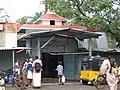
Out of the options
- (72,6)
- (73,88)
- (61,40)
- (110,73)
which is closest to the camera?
(110,73)

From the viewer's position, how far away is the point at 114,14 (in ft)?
90.0

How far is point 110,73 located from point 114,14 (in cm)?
1266

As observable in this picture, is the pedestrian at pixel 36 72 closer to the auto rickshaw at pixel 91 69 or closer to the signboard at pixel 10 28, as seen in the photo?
the auto rickshaw at pixel 91 69

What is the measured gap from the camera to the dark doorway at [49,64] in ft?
88.6

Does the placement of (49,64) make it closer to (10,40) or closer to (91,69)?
(10,40)

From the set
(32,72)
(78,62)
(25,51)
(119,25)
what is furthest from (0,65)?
(119,25)

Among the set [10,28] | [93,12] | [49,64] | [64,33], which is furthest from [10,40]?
[93,12]

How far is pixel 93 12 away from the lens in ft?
88.2

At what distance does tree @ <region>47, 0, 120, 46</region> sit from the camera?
26.1 meters

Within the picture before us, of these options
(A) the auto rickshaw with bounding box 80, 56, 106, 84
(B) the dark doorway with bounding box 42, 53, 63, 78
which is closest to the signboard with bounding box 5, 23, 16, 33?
(B) the dark doorway with bounding box 42, 53, 63, 78

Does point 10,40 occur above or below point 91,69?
above

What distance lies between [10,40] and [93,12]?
277 inches

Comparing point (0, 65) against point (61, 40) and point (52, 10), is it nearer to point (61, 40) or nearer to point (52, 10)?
point (61, 40)

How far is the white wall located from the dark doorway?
271 centimetres
